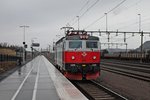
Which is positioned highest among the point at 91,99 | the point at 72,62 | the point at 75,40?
the point at 75,40

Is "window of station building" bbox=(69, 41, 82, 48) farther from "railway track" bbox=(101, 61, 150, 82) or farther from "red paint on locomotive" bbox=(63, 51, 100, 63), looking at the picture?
"railway track" bbox=(101, 61, 150, 82)

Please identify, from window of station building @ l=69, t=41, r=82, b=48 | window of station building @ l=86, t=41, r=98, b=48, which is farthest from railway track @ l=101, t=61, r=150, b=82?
window of station building @ l=69, t=41, r=82, b=48

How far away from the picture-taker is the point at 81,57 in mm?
22016

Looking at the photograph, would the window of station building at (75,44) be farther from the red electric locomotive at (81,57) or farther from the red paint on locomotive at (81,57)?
the red paint on locomotive at (81,57)

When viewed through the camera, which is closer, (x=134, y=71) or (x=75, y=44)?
(x=75, y=44)

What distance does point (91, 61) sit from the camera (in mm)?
22109

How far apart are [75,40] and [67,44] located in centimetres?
64

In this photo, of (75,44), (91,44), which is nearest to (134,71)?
(91,44)

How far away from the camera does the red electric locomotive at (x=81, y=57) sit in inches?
858

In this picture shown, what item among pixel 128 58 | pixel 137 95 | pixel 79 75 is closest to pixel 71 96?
pixel 137 95

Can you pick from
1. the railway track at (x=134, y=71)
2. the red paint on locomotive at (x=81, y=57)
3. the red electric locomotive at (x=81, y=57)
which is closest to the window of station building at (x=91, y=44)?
the red electric locomotive at (x=81, y=57)

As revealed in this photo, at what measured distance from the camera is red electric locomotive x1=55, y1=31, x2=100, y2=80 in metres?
21.8

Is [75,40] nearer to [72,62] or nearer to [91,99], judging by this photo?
[72,62]

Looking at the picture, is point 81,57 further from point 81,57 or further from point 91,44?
point 91,44
